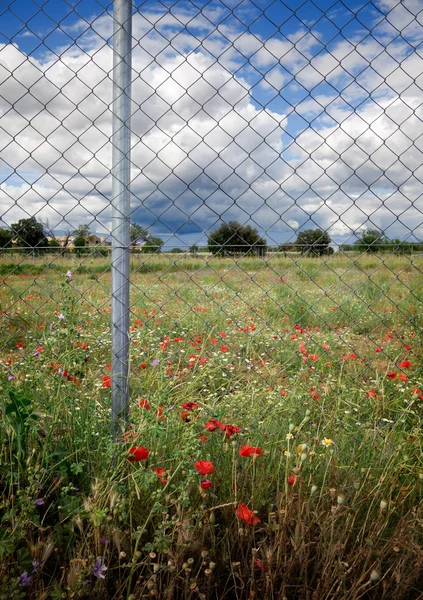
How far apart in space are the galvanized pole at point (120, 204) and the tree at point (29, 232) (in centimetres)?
31

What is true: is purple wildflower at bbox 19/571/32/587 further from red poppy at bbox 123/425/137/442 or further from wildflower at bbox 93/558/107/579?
red poppy at bbox 123/425/137/442

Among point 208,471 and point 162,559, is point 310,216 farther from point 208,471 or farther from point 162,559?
point 162,559

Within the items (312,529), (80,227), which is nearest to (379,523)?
(312,529)

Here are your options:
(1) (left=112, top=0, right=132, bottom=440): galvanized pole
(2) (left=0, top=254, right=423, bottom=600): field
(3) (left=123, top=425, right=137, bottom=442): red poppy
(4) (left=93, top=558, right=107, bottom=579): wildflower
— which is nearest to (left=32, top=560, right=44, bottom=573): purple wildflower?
(2) (left=0, top=254, right=423, bottom=600): field

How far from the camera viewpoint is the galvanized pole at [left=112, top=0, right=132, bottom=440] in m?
1.67

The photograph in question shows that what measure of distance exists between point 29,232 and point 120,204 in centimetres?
43

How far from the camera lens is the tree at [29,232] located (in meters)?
1.83

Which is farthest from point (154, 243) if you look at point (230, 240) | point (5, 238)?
point (230, 240)

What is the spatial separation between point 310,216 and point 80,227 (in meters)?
0.93

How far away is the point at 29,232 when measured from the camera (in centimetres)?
192

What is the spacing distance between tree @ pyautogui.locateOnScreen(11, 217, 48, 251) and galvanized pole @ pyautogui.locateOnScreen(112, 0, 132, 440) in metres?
0.31

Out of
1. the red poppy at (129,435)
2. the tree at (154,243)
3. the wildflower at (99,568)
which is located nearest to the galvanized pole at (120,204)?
the red poppy at (129,435)

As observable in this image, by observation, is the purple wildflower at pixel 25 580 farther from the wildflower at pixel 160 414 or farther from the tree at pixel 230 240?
the tree at pixel 230 240

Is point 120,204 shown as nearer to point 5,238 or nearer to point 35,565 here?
point 5,238
